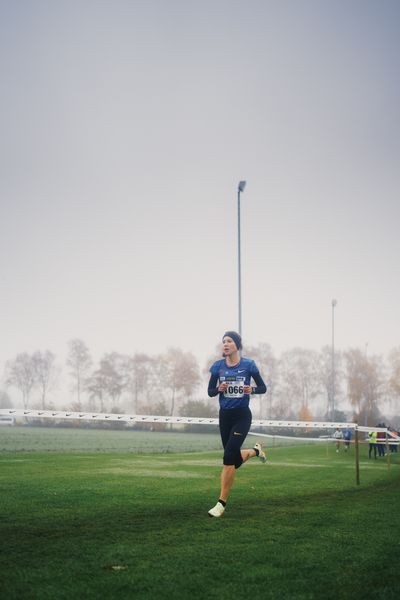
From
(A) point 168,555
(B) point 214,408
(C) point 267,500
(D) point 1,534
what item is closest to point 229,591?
(A) point 168,555

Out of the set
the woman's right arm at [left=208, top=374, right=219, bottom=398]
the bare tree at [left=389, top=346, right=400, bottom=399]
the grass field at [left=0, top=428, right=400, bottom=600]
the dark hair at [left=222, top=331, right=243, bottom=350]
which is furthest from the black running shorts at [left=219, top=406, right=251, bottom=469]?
the bare tree at [left=389, top=346, right=400, bottom=399]

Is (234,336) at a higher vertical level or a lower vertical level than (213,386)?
higher

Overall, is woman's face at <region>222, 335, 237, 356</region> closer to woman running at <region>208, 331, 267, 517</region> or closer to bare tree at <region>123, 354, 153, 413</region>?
woman running at <region>208, 331, 267, 517</region>

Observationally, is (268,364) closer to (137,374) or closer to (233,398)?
(137,374)

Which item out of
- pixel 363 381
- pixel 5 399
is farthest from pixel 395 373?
pixel 5 399

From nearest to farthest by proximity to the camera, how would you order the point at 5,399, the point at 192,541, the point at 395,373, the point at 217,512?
the point at 192,541, the point at 217,512, the point at 395,373, the point at 5,399

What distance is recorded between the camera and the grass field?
14.4 ft

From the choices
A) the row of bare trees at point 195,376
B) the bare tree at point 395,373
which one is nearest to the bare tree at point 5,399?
the row of bare trees at point 195,376

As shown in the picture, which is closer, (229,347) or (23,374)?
(229,347)

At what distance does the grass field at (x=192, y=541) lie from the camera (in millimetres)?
4391

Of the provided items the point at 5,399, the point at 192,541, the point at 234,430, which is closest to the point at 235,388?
the point at 234,430

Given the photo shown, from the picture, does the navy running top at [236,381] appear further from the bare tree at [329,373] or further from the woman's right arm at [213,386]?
the bare tree at [329,373]

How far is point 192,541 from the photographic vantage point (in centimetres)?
593

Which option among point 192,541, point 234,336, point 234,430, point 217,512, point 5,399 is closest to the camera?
point 192,541
